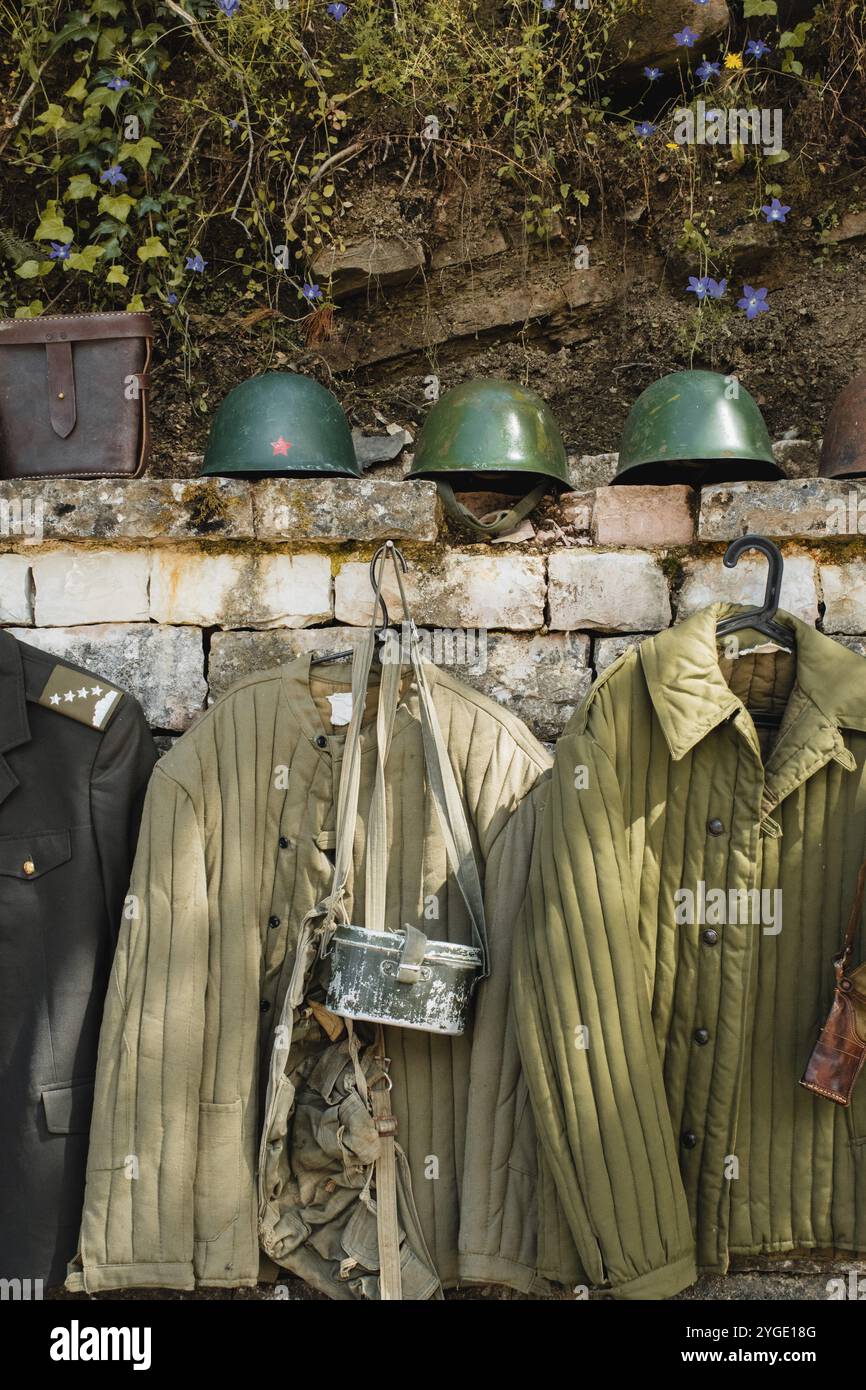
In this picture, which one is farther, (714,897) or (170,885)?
(170,885)

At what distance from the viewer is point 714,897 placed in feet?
7.61

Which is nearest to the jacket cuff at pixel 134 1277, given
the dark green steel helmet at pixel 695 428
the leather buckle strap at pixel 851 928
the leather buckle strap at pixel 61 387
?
the leather buckle strap at pixel 851 928

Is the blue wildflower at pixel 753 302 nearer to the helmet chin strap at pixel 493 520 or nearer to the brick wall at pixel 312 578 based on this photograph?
the brick wall at pixel 312 578

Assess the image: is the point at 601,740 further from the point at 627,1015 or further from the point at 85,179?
the point at 85,179

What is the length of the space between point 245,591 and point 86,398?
26.8 inches

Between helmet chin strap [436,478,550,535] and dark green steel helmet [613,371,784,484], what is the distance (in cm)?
24

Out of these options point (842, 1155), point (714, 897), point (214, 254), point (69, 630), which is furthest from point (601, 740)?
point (214, 254)

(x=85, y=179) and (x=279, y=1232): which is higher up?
(x=85, y=179)

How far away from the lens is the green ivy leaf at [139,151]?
144 inches

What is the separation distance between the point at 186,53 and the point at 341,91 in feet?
1.71

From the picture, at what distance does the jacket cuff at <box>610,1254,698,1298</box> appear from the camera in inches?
84.7

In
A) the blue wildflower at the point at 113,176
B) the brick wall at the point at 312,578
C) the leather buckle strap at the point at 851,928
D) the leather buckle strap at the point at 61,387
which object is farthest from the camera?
the blue wildflower at the point at 113,176

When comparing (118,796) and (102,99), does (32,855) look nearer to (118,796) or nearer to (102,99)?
(118,796)

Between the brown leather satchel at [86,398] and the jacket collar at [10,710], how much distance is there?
0.66 meters
